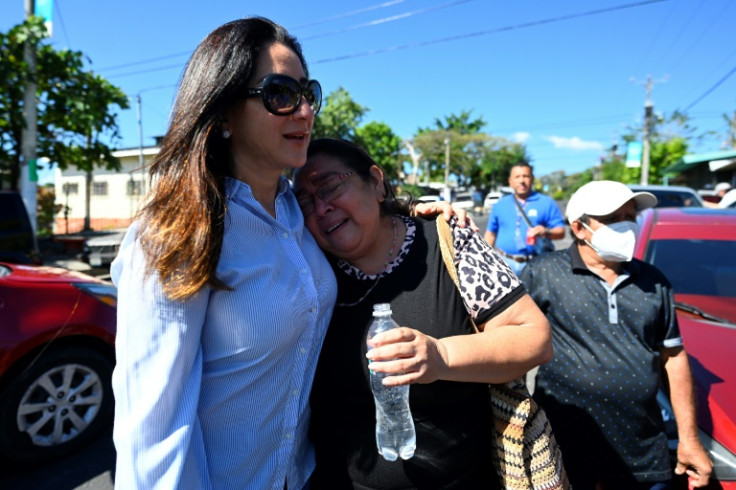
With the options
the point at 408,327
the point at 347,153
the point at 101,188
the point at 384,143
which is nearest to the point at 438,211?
the point at 347,153

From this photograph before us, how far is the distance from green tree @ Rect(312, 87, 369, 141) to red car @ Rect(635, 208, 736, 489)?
24468 mm

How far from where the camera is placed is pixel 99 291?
3961mm

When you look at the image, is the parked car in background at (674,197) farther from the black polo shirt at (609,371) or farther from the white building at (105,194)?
the white building at (105,194)

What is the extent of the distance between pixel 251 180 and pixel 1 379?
2975 mm

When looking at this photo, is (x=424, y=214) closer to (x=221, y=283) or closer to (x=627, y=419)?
(x=221, y=283)

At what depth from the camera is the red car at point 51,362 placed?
10.7 ft

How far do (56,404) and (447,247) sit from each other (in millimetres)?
3304

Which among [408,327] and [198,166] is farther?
[408,327]

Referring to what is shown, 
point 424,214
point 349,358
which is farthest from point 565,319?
point 349,358

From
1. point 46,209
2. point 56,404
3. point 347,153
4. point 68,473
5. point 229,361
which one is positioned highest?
point 347,153

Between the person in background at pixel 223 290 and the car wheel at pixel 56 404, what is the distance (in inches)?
111

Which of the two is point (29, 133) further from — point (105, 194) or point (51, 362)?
point (105, 194)

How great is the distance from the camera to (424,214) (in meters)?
1.87

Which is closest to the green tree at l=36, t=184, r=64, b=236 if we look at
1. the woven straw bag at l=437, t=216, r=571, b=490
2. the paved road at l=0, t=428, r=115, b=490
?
the paved road at l=0, t=428, r=115, b=490
